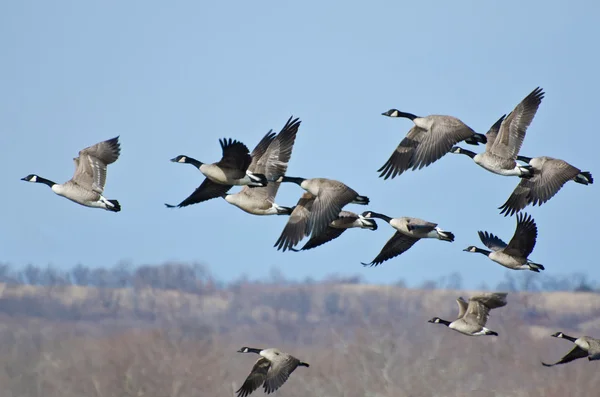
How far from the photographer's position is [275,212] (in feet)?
65.0

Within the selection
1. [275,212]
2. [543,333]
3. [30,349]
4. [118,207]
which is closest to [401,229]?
[275,212]

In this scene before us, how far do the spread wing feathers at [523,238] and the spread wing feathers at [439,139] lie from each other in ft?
6.84

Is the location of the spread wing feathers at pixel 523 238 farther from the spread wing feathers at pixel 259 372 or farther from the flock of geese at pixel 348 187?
A: the spread wing feathers at pixel 259 372

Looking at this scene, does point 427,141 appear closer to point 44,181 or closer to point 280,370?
point 280,370

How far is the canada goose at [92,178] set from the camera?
19.3 metres

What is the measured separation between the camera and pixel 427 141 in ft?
62.4

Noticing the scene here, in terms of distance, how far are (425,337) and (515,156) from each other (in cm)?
3277

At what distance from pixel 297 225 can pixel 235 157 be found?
6.04 ft

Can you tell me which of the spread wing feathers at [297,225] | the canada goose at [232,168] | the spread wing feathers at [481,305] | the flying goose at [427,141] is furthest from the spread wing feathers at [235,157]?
the spread wing feathers at [481,305]

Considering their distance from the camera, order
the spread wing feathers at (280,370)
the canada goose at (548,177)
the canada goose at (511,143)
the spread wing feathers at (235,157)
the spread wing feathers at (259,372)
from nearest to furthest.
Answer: the spread wing feathers at (235,157), the canada goose at (511,143), the canada goose at (548,177), the spread wing feathers at (280,370), the spread wing feathers at (259,372)

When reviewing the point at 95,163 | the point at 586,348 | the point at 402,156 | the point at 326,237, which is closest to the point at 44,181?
the point at 95,163

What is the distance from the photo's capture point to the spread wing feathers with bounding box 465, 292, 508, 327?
824 inches

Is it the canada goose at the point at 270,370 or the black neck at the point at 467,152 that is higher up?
the black neck at the point at 467,152

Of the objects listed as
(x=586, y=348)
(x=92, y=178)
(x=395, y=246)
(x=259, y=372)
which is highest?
(x=92, y=178)
